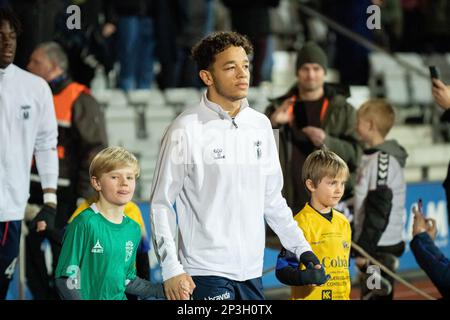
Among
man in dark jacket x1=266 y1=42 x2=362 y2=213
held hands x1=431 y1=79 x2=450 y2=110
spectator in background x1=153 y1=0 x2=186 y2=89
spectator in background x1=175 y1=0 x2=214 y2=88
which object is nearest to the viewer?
held hands x1=431 y1=79 x2=450 y2=110

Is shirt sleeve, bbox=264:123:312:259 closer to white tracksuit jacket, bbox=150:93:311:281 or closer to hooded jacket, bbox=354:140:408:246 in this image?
white tracksuit jacket, bbox=150:93:311:281

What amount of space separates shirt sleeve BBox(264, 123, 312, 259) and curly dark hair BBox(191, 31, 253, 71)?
1.44 feet

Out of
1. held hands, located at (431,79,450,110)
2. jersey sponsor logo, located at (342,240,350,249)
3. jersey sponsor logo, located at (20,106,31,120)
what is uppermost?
held hands, located at (431,79,450,110)

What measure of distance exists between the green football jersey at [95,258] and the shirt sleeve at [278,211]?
0.70 meters

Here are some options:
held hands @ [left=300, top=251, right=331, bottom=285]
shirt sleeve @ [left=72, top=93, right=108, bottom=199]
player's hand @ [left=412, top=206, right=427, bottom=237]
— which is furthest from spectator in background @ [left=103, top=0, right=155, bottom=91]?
held hands @ [left=300, top=251, right=331, bottom=285]

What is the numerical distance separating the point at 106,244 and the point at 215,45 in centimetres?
106

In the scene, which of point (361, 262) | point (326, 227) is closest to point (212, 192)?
point (326, 227)

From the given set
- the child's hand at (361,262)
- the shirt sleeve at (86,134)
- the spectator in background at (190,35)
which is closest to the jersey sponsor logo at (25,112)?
the shirt sleeve at (86,134)

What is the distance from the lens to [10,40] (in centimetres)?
634

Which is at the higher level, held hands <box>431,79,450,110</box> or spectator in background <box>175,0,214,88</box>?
spectator in background <box>175,0,214,88</box>

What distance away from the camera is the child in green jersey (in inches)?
221

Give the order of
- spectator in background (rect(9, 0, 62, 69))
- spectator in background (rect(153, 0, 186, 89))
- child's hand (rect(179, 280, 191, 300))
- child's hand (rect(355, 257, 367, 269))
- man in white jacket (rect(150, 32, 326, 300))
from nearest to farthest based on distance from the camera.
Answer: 1. child's hand (rect(179, 280, 191, 300))
2. man in white jacket (rect(150, 32, 326, 300))
3. spectator in background (rect(9, 0, 62, 69))
4. child's hand (rect(355, 257, 367, 269))
5. spectator in background (rect(153, 0, 186, 89))
